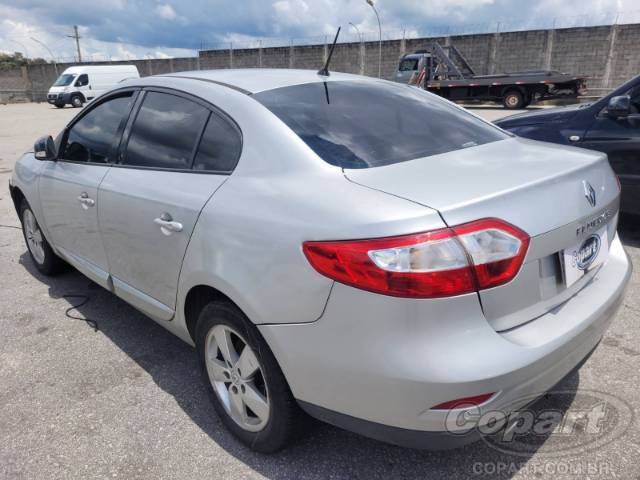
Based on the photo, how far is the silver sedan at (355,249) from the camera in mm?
1591

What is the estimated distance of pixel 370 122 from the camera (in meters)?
2.39

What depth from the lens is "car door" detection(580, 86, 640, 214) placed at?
4520 mm

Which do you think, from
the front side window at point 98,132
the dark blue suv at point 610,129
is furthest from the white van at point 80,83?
the dark blue suv at point 610,129

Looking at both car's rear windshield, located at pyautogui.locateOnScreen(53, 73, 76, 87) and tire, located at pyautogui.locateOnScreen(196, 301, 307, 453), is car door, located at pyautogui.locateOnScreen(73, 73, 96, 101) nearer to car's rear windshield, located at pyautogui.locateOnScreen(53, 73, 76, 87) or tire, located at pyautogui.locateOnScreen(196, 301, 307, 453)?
car's rear windshield, located at pyautogui.locateOnScreen(53, 73, 76, 87)

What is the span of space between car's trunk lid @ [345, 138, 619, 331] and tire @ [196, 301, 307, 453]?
0.77 meters

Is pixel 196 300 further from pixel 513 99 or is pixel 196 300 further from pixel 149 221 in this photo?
pixel 513 99

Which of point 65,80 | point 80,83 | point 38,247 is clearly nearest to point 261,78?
point 38,247

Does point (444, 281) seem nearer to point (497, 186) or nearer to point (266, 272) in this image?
point (497, 186)

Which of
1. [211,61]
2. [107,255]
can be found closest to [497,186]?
[107,255]

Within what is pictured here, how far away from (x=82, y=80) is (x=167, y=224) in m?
34.2

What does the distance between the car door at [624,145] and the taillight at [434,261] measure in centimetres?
365

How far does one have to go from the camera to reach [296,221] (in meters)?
1.79

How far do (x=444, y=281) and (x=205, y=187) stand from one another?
118 cm

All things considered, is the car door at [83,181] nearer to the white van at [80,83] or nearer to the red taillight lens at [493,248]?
the red taillight lens at [493,248]
